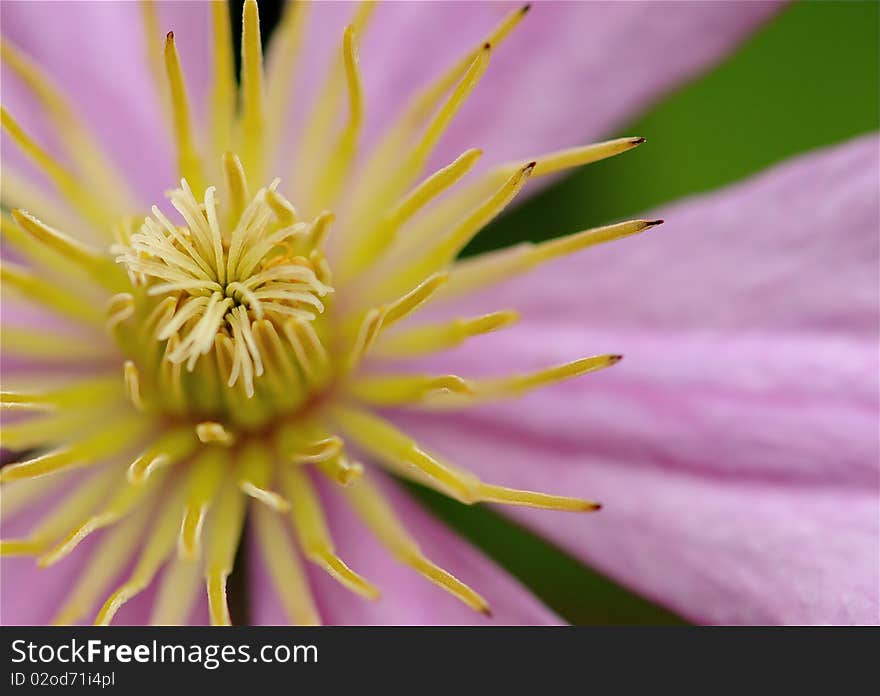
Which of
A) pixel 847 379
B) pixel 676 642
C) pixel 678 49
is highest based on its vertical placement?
pixel 678 49

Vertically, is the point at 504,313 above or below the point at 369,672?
above

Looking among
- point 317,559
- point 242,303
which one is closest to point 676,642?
point 317,559

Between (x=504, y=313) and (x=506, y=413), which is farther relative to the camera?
(x=506, y=413)

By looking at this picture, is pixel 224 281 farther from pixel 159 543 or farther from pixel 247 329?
pixel 159 543

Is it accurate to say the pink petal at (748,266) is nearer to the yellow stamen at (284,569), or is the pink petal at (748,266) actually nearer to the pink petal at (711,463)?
the pink petal at (711,463)

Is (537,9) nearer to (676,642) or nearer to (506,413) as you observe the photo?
(506,413)

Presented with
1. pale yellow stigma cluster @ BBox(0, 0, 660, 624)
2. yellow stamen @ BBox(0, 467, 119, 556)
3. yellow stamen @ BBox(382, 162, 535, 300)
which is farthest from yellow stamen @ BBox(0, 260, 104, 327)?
yellow stamen @ BBox(382, 162, 535, 300)

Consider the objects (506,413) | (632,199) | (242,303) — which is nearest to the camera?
(242,303)

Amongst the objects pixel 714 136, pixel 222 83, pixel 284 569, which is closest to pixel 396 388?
pixel 284 569
